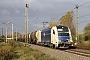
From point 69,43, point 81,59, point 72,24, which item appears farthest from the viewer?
point 72,24

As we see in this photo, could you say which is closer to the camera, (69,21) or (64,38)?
(64,38)

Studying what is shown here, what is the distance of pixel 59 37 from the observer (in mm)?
27984

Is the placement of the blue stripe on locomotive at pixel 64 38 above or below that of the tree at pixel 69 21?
below

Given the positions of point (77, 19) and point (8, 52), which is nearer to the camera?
point (8, 52)

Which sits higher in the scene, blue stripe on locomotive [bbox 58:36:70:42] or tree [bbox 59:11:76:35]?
tree [bbox 59:11:76:35]

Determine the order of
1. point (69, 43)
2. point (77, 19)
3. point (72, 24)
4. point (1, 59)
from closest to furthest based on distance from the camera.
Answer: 1. point (1, 59)
2. point (69, 43)
3. point (77, 19)
4. point (72, 24)

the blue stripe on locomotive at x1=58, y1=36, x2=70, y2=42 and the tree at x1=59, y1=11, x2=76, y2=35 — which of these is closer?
the blue stripe on locomotive at x1=58, y1=36, x2=70, y2=42

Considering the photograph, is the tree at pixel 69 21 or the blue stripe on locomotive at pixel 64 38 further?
the tree at pixel 69 21

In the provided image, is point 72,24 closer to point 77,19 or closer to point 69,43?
point 77,19

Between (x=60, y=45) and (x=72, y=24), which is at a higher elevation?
(x=72, y=24)

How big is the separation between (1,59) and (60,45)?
46.8 feet

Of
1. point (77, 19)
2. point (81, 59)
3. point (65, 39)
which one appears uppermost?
point (77, 19)

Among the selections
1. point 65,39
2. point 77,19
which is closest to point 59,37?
point 65,39

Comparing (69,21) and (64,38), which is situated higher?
(69,21)
